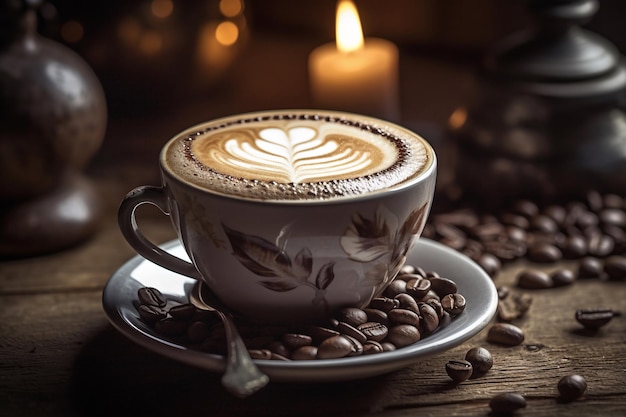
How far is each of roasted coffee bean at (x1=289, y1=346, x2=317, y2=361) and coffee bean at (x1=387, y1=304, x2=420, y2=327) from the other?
119mm

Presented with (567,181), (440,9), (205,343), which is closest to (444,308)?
(205,343)

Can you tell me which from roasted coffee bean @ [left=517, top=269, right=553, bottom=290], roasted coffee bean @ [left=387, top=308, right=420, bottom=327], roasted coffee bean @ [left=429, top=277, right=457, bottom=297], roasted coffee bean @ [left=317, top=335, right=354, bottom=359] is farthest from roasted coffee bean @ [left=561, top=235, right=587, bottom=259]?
roasted coffee bean @ [left=317, top=335, right=354, bottom=359]

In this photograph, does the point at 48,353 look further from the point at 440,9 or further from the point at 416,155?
the point at 440,9

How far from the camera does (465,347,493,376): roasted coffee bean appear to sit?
96 centimetres

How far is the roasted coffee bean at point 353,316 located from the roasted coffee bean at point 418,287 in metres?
0.09

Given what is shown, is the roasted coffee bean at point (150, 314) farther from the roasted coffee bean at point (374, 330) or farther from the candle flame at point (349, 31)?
the candle flame at point (349, 31)

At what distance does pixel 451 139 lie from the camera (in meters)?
1.64

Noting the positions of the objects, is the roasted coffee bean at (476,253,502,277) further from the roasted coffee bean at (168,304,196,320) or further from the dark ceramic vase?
the dark ceramic vase

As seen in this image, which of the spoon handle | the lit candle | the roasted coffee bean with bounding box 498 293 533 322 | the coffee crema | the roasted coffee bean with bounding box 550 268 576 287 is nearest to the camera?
the spoon handle

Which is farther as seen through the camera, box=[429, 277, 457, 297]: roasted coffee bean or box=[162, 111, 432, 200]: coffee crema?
box=[429, 277, 457, 297]: roasted coffee bean

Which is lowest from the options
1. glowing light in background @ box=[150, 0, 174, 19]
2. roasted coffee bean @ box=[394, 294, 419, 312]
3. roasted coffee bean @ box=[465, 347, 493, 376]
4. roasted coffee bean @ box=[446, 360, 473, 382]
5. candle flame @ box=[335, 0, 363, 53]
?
roasted coffee bean @ box=[465, 347, 493, 376]

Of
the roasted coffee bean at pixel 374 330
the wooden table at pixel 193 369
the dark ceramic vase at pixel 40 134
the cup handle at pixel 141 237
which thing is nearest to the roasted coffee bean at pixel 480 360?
the wooden table at pixel 193 369

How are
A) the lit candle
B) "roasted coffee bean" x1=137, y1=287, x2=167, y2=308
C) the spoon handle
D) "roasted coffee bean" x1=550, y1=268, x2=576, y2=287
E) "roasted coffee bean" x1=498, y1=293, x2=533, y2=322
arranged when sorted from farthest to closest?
the lit candle
"roasted coffee bean" x1=550, y1=268, x2=576, y2=287
"roasted coffee bean" x1=498, y1=293, x2=533, y2=322
"roasted coffee bean" x1=137, y1=287, x2=167, y2=308
the spoon handle

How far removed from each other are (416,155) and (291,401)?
313 mm
